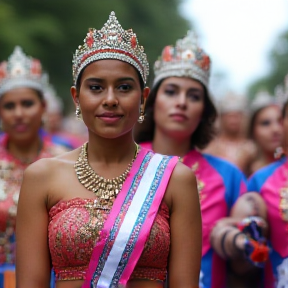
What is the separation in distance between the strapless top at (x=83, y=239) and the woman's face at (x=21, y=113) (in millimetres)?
2743

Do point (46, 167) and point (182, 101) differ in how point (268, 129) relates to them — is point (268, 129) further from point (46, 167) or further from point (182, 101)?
point (46, 167)

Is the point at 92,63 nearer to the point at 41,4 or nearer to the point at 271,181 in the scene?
the point at 271,181

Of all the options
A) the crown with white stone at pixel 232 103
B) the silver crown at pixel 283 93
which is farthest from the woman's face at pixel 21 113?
the crown with white stone at pixel 232 103

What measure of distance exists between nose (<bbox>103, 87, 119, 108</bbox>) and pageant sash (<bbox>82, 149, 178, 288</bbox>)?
0.40 m

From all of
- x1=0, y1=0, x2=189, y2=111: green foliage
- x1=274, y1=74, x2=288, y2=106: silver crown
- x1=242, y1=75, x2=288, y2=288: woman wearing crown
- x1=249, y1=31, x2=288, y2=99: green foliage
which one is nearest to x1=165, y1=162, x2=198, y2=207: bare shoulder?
x1=242, y1=75, x2=288, y2=288: woman wearing crown

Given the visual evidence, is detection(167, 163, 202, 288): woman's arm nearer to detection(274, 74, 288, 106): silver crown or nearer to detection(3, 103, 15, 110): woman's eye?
detection(274, 74, 288, 106): silver crown

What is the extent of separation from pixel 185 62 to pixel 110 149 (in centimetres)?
239

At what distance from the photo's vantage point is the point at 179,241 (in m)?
4.03

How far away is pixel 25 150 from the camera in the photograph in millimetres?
6734

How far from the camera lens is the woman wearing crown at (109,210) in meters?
→ 3.96

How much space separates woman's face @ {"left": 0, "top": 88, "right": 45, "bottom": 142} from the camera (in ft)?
22.1

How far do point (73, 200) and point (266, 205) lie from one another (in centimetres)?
211

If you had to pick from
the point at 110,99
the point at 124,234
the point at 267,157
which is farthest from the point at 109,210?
the point at 267,157

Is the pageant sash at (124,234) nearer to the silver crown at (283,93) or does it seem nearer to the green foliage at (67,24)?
the silver crown at (283,93)
